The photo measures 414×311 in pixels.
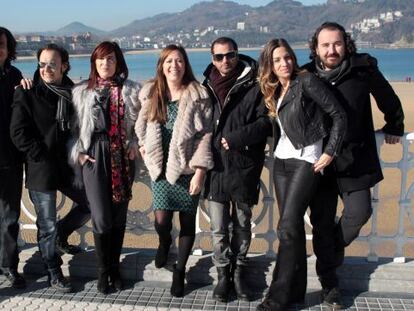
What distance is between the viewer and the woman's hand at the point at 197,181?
377 centimetres

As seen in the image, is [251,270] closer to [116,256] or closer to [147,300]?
[147,300]

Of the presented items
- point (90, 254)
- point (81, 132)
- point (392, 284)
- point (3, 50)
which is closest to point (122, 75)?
point (81, 132)

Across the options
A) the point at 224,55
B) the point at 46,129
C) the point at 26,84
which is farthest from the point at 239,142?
the point at 26,84

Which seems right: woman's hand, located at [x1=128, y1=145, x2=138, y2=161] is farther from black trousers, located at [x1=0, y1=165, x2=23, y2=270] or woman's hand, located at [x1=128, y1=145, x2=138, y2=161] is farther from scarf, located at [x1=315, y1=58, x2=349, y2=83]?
scarf, located at [x1=315, y1=58, x2=349, y2=83]

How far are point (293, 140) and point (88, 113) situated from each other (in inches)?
62.1

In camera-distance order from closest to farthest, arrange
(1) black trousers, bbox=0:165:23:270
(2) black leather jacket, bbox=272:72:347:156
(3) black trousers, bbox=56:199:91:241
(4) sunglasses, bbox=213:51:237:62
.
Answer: (2) black leather jacket, bbox=272:72:347:156, (4) sunglasses, bbox=213:51:237:62, (1) black trousers, bbox=0:165:23:270, (3) black trousers, bbox=56:199:91:241

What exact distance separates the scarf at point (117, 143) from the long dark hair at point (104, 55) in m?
0.05

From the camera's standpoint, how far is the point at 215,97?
149 inches

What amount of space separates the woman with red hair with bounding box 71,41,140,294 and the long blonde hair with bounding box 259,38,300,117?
40.2 inches

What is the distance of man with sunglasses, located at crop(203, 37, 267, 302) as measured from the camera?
3648 millimetres

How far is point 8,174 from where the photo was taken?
4062 millimetres

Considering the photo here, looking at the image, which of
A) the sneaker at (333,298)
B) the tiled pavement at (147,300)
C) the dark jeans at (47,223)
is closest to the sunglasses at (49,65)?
the dark jeans at (47,223)

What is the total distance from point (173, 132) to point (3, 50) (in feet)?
5.12

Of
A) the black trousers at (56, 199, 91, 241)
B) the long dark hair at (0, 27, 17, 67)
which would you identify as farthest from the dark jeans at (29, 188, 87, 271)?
the long dark hair at (0, 27, 17, 67)
